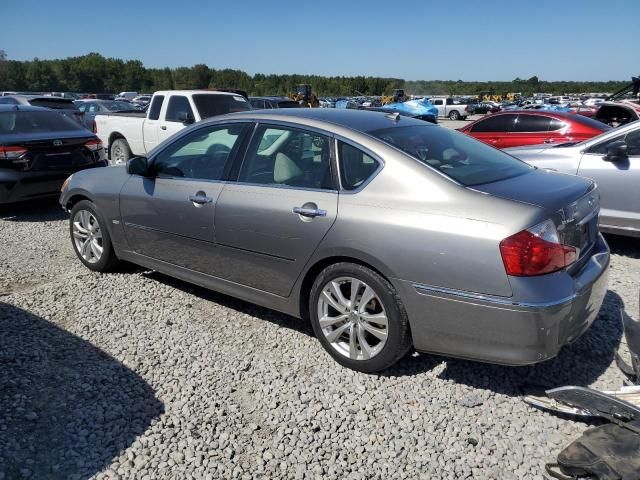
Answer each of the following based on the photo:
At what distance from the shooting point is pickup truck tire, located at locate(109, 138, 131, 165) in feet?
37.7

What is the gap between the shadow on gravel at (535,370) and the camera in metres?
3.27

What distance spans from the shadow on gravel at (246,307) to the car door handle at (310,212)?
1021mm

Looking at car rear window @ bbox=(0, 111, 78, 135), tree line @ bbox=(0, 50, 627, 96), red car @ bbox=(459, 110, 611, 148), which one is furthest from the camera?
tree line @ bbox=(0, 50, 627, 96)

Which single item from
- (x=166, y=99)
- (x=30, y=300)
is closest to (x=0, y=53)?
(x=166, y=99)

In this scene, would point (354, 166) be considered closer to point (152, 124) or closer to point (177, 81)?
point (152, 124)

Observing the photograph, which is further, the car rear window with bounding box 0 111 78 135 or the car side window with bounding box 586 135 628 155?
the car rear window with bounding box 0 111 78 135

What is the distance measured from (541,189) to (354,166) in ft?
3.63

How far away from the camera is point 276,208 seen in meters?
3.51

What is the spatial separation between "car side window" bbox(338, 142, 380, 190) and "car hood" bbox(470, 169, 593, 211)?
64 centimetres

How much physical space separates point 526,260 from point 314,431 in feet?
4.62

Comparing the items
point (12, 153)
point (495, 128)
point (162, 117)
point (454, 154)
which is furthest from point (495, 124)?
point (12, 153)

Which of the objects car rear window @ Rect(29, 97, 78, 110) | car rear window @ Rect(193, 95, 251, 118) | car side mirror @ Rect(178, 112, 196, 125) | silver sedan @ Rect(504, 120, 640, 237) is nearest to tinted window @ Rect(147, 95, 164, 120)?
car side mirror @ Rect(178, 112, 196, 125)

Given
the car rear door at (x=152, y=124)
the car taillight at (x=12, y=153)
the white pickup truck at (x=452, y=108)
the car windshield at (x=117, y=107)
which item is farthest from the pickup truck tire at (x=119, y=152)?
the white pickup truck at (x=452, y=108)

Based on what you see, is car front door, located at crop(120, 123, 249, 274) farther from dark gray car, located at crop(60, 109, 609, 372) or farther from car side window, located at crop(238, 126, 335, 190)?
car side window, located at crop(238, 126, 335, 190)
